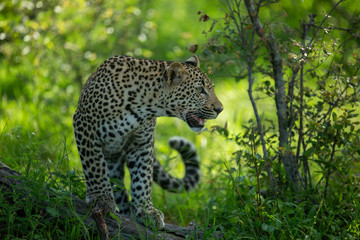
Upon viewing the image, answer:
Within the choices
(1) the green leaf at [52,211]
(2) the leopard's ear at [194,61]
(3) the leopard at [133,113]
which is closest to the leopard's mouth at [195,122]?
(3) the leopard at [133,113]

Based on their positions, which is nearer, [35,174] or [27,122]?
[35,174]

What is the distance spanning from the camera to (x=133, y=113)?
5285 millimetres

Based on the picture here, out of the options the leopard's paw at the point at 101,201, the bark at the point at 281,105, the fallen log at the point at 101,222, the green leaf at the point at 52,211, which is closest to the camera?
the green leaf at the point at 52,211

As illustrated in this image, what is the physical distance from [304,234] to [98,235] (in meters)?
1.87

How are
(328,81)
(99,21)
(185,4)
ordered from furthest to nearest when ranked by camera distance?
(185,4) < (99,21) < (328,81)

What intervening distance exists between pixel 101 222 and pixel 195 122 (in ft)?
4.93

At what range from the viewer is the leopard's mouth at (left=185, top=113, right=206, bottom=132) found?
539 cm

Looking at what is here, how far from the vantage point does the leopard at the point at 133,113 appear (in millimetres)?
5234

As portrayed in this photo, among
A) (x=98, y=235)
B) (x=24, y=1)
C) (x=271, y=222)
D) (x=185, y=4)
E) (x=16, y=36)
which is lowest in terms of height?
(x=98, y=235)

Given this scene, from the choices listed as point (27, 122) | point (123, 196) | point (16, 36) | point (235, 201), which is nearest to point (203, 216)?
point (235, 201)

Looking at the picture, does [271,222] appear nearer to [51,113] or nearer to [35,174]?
[35,174]

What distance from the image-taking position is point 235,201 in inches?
237

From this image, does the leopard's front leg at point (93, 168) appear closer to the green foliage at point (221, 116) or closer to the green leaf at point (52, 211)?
the green foliage at point (221, 116)

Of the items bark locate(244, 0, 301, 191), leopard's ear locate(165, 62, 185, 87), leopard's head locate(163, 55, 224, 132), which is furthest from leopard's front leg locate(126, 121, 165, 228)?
bark locate(244, 0, 301, 191)
